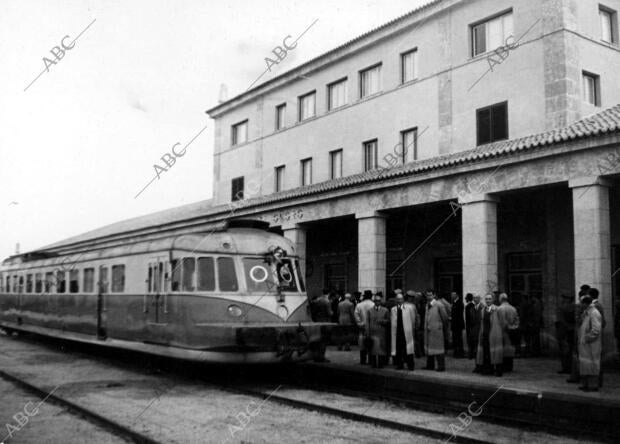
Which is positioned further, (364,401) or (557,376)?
(557,376)

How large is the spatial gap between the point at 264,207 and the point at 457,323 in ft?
32.0

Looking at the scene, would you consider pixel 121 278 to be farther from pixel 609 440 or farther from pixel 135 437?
pixel 609 440

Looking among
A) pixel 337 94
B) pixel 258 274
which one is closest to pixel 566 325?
pixel 258 274

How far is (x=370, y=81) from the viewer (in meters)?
23.7

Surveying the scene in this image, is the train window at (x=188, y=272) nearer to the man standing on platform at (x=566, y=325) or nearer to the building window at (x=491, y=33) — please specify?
the man standing on platform at (x=566, y=325)

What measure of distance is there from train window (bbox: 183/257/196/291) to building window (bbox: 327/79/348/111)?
13947 mm

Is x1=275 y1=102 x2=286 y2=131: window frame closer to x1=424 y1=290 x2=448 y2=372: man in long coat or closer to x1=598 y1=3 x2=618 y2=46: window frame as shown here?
x1=598 y1=3 x2=618 y2=46: window frame

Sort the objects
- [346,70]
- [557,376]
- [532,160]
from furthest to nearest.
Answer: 1. [346,70]
2. [532,160]
3. [557,376]

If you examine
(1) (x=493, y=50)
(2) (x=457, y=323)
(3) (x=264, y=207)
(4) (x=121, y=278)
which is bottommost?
(2) (x=457, y=323)

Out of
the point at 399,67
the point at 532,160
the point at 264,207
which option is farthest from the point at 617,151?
the point at 264,207

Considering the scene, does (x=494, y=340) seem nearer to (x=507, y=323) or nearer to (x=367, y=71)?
(x=507, y=323)

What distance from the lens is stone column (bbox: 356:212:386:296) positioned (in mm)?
18703

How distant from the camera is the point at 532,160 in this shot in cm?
1450

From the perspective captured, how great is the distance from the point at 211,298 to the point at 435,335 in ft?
14.5
